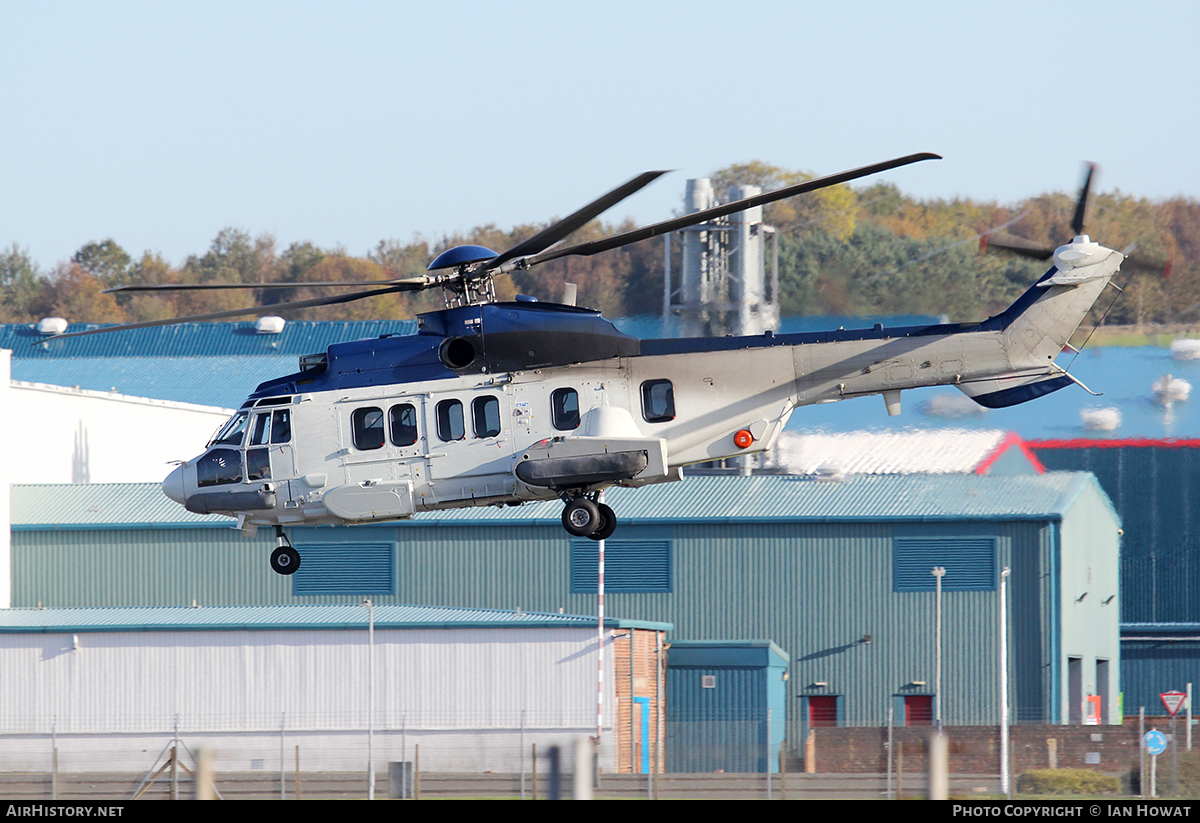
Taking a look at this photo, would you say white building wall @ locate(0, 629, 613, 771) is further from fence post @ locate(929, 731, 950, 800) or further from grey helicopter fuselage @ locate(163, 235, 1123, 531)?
fence post @ locate(929, 731, 950, 800)

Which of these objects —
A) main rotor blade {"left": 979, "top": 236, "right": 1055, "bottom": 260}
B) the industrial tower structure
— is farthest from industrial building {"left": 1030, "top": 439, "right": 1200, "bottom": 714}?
main rotor blade {"left": 979, "top": 236, "right": 1055, "bottom": 260}

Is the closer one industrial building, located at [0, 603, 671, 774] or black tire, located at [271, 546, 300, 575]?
black tire, located at [271, 546, 300, 575]

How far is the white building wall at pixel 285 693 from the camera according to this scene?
135ft

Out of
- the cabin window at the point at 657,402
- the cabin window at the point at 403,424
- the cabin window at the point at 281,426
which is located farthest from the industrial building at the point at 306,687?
the cabin window at the point at 657,402

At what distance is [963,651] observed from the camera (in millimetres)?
48500

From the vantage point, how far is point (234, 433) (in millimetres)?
26062

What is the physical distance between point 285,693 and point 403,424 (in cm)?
1898

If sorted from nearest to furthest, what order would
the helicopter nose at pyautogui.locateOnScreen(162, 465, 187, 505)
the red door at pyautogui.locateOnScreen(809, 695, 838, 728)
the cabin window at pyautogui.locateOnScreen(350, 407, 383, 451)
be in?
the cabin window at pyautogui.locateOnScreen(350, 407, 383, 451) → the helicopter nose at pyautogui.locateOnScreen(162, 465, 187, 505) → the red door at pyautogui.locateOnScreen(809, 695, 838, 728)

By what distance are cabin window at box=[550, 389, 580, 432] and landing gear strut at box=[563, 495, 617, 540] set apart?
1209mm

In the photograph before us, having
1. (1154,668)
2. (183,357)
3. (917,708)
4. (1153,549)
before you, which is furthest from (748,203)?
(183,357)

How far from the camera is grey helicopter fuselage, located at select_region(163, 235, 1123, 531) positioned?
24812mm

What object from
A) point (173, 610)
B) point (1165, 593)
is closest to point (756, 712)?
point (173, 610)

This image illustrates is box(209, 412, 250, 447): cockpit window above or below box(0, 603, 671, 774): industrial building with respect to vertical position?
above
